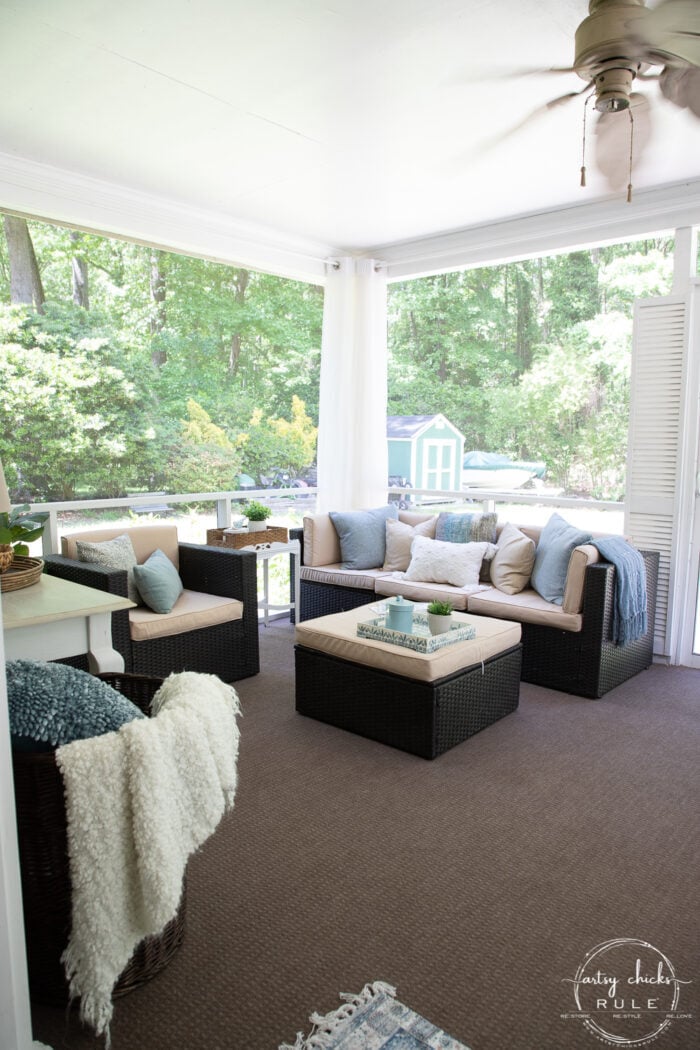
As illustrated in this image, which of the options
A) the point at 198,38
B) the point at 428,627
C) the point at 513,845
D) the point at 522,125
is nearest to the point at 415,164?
the point at 522,125

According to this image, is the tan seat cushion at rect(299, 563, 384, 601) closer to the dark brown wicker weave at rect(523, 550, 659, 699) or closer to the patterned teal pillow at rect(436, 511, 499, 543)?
the patterned teal pillow at rect(436, 511, 499, 543)

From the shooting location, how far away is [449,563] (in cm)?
422

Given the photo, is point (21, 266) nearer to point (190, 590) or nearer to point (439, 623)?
point (190, 590)

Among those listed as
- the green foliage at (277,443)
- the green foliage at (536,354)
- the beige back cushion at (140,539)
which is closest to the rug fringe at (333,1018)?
the beige back cushion at (140,539)

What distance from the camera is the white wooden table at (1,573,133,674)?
2.04m

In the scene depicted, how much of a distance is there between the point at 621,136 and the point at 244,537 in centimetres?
300

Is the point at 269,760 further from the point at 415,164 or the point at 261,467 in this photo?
the point at 261,467

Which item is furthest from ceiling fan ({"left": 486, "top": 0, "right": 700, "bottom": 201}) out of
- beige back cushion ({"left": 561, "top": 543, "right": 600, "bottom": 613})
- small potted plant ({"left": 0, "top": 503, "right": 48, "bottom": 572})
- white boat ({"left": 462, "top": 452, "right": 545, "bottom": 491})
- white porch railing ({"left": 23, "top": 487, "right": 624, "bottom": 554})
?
white boat ({"left": 462, "top": 452, "right": 545, "bottom": 491})

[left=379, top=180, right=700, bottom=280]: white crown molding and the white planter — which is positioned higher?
[left=379, top=180, right=700, bottom=280]: white crown molding

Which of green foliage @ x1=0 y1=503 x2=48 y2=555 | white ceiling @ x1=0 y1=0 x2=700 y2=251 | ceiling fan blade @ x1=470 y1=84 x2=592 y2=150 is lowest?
green foliage @ x1=0 y1=503 x2=48 y2=555

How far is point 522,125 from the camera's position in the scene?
9.23ft

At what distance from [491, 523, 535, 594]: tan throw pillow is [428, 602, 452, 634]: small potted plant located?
1088 millimetres

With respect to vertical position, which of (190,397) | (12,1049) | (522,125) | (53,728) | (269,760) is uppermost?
(522,125)

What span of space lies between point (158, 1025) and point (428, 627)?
6.37ft
